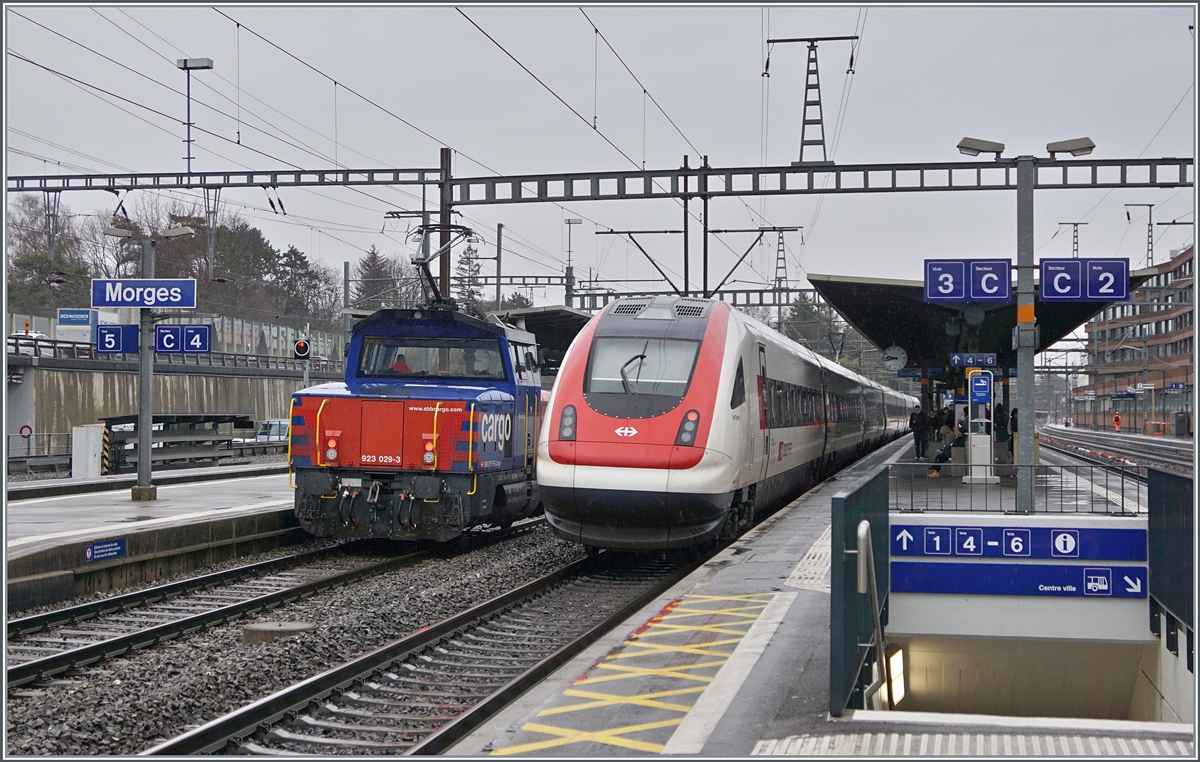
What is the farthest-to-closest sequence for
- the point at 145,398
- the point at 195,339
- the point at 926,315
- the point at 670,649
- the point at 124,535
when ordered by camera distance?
the point at 926,315
the point at 195,339
the point at 145,398
the point at 124,535
the point at 670,649

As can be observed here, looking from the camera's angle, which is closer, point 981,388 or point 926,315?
point 981,388

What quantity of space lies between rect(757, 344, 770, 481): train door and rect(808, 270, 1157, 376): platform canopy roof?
479cm

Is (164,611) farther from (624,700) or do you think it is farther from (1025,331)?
(1025,331)

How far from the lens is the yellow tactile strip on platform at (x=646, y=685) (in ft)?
19.5

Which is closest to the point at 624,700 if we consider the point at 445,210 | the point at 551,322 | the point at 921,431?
the point at 551,322

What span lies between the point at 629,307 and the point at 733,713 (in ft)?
26.9

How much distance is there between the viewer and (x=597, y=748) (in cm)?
578

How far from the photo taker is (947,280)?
47.7 feet

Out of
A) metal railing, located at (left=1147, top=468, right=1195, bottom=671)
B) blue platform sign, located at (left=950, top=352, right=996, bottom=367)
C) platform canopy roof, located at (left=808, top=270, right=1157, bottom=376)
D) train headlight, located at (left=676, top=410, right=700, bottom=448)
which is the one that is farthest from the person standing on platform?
train headlight, located at (left=676, top=410, right=700, bottom=448)

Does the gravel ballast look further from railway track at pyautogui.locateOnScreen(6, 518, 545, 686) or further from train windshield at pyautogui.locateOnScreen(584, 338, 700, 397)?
train windshield at pyautogui.locateOnScreen(584, 338, 700, 397)

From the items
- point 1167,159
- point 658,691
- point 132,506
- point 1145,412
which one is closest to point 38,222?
point 132,506

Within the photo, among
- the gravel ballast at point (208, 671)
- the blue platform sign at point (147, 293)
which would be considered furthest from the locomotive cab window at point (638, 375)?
the blue platform sign at point (147, 293)

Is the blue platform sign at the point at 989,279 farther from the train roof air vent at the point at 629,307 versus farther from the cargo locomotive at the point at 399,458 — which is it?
the cargo locomotive at the point at 399,458

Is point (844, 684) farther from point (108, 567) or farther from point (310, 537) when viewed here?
point (310, 537)
